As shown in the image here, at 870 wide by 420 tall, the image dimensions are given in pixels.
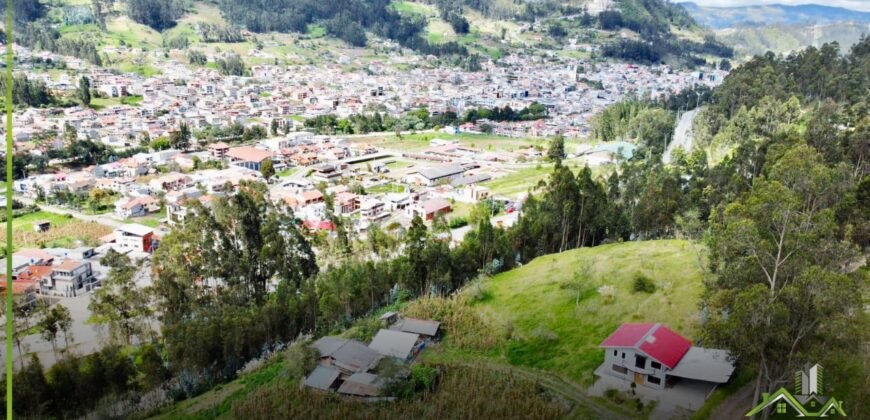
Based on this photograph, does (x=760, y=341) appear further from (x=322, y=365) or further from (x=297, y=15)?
(x=297, y=15)

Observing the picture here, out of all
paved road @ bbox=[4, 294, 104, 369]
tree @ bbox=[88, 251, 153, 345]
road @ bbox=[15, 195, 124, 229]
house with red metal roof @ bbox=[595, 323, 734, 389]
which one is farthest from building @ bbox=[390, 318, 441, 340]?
road @ bbox=[15, 195, 124, 229]

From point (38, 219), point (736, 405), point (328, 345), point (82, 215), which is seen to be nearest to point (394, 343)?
point (328, 345)

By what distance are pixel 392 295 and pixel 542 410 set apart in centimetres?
601

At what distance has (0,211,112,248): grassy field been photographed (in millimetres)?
20328

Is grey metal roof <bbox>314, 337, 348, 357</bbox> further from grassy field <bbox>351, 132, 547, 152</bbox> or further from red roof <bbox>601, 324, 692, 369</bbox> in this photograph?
grassy field <bbox>351, 132, 547, 152</bbox>

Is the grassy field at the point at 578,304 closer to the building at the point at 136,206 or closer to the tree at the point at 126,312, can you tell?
the tree at the point at 126,312

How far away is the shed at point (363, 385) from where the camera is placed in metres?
9.63

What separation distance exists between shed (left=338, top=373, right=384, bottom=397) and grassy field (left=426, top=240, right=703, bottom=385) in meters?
1.58

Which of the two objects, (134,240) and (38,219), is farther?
(38,219)

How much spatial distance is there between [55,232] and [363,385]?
17.1 meters

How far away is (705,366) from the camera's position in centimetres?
895

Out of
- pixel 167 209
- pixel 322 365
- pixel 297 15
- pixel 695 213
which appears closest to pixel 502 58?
pixel 297 15

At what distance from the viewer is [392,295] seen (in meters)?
14.2

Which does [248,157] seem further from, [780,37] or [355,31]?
[780,37]
